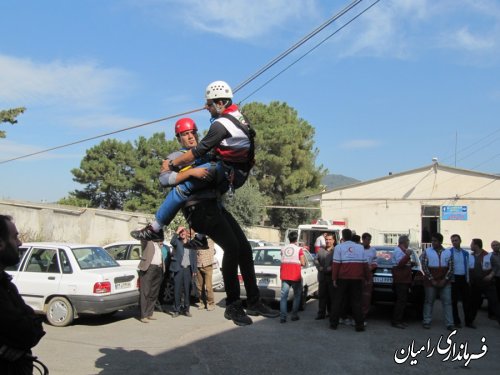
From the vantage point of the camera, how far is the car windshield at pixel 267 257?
13383 mm

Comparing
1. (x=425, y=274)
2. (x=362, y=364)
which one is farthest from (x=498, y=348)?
(x=362, y=364)

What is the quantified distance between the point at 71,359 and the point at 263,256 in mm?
6677

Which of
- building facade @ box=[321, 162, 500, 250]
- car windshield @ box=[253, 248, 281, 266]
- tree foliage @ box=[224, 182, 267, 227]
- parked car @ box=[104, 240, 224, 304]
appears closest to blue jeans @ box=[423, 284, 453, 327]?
car windshield @ box=[253, 248, 281, 266]

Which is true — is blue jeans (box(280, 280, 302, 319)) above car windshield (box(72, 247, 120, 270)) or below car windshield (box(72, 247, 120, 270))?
below

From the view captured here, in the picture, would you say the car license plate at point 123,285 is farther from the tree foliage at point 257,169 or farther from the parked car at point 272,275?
the tree foliage at point 257,169

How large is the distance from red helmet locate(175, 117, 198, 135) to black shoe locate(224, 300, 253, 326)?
1583mm

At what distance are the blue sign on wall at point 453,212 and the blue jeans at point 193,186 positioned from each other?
35835 mm

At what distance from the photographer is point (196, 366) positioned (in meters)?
7.51

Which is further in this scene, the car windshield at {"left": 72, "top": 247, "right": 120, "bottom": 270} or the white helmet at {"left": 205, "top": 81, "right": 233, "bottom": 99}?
the car windshield at {"left": 72, "top": 247, "right": 120, "bottom": 270}

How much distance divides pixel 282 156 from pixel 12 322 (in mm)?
41528

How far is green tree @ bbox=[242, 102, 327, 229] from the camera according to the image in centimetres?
4384

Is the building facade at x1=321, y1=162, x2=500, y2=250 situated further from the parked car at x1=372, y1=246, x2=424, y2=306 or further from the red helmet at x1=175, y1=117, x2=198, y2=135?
the red helmet at x1=175, y1=117, x2=198, y2=135

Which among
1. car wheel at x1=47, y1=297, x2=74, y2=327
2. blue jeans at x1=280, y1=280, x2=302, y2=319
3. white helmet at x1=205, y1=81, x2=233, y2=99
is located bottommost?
car wheel at x1=47, y1=297, x2=74, y2=327

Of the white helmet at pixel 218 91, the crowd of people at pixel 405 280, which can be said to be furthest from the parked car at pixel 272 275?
the white helmet at pixel 218 91
